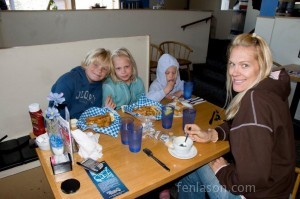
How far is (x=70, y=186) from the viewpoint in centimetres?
100

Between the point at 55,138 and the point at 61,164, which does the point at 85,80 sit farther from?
the point at 61,164

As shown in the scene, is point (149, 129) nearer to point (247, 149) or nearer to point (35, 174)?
point (247, 149)

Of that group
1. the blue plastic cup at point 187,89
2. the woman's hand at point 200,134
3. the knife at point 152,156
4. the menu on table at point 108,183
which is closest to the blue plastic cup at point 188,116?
the woman's hand at point 200,134

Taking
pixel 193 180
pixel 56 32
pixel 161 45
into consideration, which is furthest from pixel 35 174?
pixel 161 45

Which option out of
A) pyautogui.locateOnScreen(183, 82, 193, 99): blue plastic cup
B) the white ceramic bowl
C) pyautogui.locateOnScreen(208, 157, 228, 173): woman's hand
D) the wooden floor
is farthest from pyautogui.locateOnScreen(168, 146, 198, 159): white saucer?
the wooden floor

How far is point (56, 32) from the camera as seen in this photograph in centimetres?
394

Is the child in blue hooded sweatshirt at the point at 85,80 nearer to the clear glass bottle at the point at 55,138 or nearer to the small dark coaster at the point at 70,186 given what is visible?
the clear glass bottle at the point at 55,138

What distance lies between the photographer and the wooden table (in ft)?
3.34

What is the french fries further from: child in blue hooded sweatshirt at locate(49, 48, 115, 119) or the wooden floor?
the wooden floor

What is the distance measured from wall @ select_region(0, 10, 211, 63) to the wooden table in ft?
9.94

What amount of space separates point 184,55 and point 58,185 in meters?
4.66

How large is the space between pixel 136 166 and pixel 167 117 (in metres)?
0.44

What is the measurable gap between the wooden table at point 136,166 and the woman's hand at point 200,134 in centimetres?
3

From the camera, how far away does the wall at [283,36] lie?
139 inches
